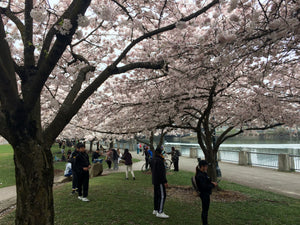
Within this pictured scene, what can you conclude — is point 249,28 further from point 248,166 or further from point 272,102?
point 248,166

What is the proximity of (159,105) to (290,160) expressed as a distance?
34.2 feet

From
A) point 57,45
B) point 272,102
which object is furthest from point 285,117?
point 57,45

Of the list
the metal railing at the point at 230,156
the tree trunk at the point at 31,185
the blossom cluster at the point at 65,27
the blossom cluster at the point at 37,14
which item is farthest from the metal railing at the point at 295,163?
the blossom cluster at the point at 37,14

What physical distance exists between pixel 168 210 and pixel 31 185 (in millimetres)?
3846

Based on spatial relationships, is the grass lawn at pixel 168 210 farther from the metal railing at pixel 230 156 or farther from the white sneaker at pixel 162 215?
the metal railing at pixel 230 156

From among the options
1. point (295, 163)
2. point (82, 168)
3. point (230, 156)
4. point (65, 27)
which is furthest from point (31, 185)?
point (230, 156)

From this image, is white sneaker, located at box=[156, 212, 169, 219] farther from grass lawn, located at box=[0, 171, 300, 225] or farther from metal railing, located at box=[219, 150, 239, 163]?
metal railing, located at box=[219, 150, 239, 163]

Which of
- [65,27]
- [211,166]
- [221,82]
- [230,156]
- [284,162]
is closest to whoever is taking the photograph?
[65,27]

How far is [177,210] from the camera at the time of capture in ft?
19.5

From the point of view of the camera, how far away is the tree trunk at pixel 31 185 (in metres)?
3.31

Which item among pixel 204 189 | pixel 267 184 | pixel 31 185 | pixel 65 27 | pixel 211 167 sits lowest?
pixel 267 184

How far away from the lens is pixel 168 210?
592cm

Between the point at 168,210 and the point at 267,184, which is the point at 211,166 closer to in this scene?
the point at 168,210

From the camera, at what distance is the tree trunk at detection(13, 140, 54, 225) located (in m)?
3.31
